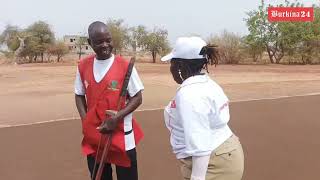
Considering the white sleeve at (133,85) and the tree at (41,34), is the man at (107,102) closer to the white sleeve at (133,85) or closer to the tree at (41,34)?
the white sleeve at (133,85)

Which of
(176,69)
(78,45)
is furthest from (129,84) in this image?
(78,45)

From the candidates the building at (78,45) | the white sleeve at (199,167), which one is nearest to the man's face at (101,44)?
the white sleeve at (199,167)

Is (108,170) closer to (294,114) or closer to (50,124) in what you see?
(50,124)

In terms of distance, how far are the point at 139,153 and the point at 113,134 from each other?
326cm

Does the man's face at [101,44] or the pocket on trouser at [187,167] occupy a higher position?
the man's face at [101,44]

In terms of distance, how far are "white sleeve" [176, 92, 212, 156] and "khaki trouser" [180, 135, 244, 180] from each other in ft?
0.34

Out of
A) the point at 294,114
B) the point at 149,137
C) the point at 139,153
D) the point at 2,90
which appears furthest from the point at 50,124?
the point at 2,90

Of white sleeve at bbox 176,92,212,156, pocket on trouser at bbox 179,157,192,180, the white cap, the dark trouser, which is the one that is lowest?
the dark trouser

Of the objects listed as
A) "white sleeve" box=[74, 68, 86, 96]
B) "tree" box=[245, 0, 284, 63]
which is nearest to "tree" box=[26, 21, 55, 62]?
"tree" box=[245, 0, 284, 63]

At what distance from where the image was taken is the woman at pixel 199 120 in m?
2.33

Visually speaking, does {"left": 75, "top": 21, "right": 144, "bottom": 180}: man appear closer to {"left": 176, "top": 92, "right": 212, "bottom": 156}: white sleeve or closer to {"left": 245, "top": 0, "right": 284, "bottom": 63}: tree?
{"left": 176, "top": 92, "right": 212, "bottom": 156}: white sleeve

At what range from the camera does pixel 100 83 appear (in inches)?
125

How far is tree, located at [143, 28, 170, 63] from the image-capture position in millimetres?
34781

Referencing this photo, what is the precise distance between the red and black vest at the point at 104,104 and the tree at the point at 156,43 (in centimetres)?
3114
